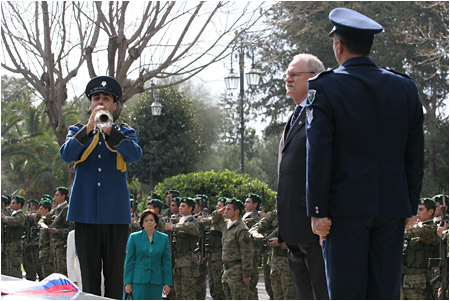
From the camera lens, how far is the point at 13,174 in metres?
33.0

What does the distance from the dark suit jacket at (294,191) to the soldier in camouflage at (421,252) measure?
18.7ft

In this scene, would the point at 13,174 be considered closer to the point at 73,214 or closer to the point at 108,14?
the point at 108,14

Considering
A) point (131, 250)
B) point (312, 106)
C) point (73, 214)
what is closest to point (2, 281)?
point (73, 214)

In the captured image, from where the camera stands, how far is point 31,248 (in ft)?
48.6

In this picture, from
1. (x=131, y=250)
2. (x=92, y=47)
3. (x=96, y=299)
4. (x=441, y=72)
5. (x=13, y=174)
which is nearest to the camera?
(x=96, y=299)

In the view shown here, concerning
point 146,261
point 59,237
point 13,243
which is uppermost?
point 59,237

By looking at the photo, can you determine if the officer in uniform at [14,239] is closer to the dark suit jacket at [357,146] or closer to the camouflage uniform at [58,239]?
the camouflage uniform at [58,239]

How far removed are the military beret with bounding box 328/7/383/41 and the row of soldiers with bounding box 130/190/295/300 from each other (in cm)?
539

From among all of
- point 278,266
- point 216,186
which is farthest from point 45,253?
point 278,266

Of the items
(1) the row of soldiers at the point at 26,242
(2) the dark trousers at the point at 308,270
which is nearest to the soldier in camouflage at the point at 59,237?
(1) the row of soldiers at the point at 26,242

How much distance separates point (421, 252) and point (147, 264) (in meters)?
3.72

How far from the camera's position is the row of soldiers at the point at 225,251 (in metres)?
9.94

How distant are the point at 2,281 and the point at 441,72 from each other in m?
25.4

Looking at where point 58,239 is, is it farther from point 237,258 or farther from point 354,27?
point 354,27
